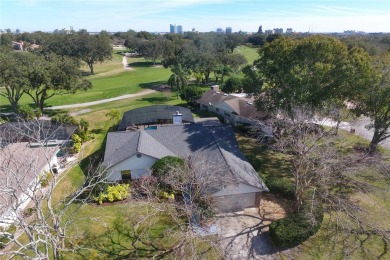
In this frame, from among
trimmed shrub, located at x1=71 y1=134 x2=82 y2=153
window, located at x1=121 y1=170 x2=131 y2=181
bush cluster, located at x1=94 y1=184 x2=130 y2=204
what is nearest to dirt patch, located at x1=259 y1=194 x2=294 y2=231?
bush cluster, located at x1=94 y1=184 x2=130 y2=204

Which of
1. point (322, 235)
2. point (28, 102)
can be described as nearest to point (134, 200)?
point (322, 235)

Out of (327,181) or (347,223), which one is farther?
(327,181)

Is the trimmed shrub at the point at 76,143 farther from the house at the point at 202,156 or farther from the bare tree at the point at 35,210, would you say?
the house at the point at 202,156

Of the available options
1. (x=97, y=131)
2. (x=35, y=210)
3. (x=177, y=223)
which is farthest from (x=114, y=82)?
(x=35, y=210)

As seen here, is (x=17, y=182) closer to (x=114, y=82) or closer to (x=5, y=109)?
(x=5, y=109)

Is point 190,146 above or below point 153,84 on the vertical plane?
below

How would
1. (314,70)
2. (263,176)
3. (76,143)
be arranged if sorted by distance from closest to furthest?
(263,176)
(314,70)
(76,143)

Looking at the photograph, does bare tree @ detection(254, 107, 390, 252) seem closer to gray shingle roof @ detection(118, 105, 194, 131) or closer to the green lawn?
gray shingle roof @ detection(118, 105, 194, 131)
